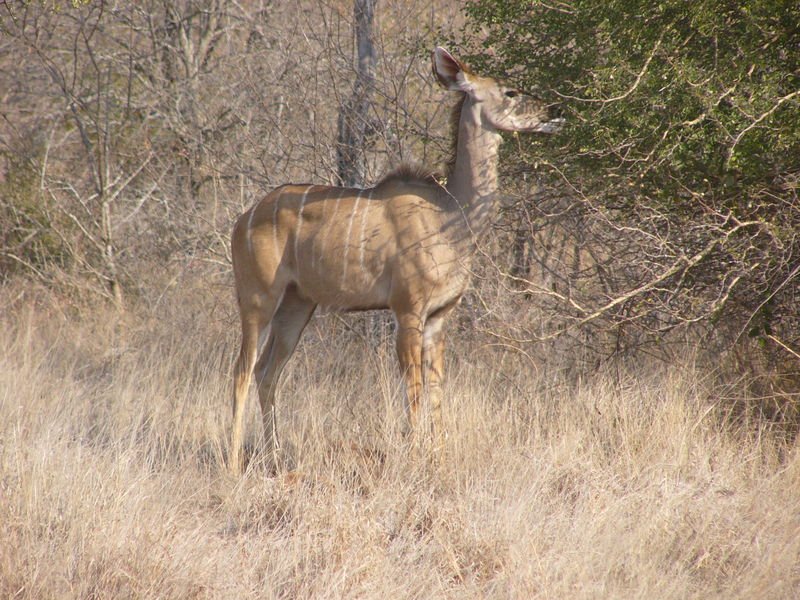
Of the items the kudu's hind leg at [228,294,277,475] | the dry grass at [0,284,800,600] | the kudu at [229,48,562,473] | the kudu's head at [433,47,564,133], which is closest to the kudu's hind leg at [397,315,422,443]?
the kudu at [229,48,562,473]

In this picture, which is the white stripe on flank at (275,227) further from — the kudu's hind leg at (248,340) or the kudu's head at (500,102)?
the kudu's head at (500,102)

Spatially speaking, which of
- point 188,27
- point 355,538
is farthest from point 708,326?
point 188,27

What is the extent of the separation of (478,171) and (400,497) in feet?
6.07

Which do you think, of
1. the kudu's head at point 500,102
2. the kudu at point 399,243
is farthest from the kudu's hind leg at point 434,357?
the kudu's head at point 500,102

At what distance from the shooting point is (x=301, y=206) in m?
4.91

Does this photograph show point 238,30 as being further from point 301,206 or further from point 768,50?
point 768,50

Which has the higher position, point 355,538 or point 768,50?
point 768,50

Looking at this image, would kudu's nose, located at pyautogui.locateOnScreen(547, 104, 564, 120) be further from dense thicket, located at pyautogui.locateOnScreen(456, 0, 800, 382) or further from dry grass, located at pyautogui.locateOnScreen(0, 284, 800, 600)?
dry grass, located at pyautogui.locateOnScreen(0, 284, 800, 600)

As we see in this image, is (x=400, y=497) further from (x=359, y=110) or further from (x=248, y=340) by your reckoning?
(x=359, y=110)

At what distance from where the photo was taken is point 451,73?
15.3ft

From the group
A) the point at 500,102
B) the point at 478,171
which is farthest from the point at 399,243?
the point at 500,102

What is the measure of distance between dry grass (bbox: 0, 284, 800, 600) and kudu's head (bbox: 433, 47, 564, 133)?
1.50m

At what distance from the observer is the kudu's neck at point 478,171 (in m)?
4.72

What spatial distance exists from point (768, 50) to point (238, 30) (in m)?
6.81
